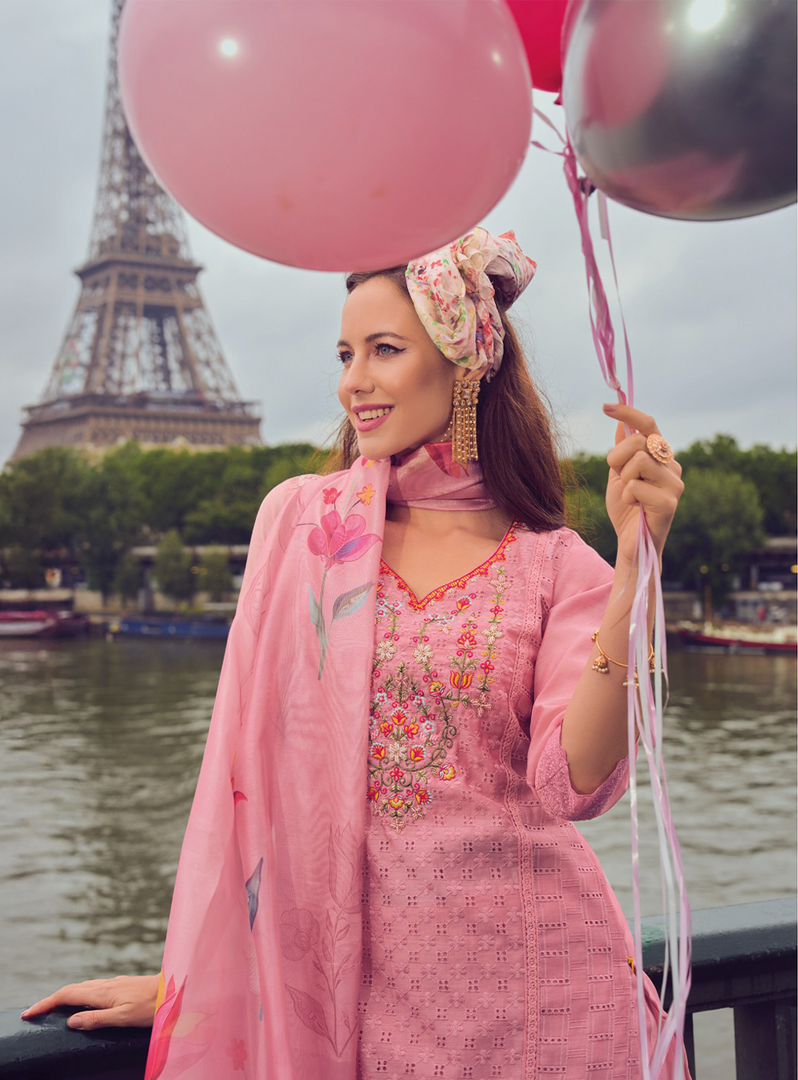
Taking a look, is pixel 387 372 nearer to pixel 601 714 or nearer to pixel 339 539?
pixel 339 539

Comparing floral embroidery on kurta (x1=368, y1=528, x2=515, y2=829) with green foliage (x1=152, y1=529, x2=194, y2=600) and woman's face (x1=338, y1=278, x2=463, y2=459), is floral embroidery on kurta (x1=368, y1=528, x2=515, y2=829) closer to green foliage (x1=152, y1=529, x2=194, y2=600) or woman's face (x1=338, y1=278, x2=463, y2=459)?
woman's face (x1=338, y1=278, x2=463, y2=459)

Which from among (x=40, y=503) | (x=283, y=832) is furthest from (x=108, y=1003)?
(x=40, y=503)

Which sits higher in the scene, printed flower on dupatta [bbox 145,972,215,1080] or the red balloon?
the red balloon

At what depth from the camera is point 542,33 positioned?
32.4 inches

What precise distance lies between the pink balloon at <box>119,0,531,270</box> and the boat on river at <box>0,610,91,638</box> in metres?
28.8

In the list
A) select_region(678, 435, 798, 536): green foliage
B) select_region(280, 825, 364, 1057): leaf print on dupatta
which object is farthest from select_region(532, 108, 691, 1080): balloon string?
select_region(678, 435, 798, 536): green foliage

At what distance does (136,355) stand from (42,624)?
36.6 ft

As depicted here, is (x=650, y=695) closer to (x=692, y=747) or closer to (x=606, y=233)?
(x=606, y=233)

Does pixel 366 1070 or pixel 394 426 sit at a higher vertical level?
pixel 394 426

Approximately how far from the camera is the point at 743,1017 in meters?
1.38

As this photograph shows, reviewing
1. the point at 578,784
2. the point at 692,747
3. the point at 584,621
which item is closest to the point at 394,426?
the point at 584,621

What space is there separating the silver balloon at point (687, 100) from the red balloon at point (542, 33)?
14 centimetres

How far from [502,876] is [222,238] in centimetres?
68

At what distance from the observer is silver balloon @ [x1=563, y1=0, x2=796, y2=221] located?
0.62 m
